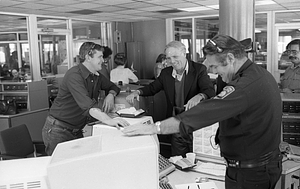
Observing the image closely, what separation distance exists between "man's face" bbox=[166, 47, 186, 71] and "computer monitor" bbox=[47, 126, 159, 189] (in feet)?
6.44

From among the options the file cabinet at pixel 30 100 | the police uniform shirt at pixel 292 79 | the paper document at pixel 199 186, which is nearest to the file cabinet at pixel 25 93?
the file cabinet at pixel 30 100

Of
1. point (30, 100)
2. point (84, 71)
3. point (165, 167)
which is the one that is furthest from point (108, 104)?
point (30, 100)

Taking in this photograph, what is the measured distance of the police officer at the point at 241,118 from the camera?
1.72 metres

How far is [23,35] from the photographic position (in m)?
7.47

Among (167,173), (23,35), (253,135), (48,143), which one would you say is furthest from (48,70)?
(253,135)

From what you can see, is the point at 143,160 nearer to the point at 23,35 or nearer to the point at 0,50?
the point at 23,35

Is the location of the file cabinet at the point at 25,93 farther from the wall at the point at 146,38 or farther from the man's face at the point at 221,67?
the man's face at the point at 221,67

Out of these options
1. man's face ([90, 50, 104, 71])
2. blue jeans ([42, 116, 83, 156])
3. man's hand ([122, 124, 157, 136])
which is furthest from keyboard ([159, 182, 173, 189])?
man's face ([90, 50, 104, 71])

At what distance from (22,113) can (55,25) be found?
11.7ft

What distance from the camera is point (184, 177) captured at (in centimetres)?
237

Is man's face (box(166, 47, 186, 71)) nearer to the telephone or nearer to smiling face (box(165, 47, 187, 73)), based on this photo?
smiling face (box(165, 47, 187, 73))

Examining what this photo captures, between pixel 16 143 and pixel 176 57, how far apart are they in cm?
206

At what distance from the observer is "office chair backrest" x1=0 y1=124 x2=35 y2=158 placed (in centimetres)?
354

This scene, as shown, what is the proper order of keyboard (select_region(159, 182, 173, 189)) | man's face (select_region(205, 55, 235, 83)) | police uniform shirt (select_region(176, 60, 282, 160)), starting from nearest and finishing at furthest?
1. police uniform shirt (select_region(176, 60, 282, 160))
2. man's face (select_region(205, 55, 235, 83))
3. keyboard (select_region(159, 182, 173, 189))
